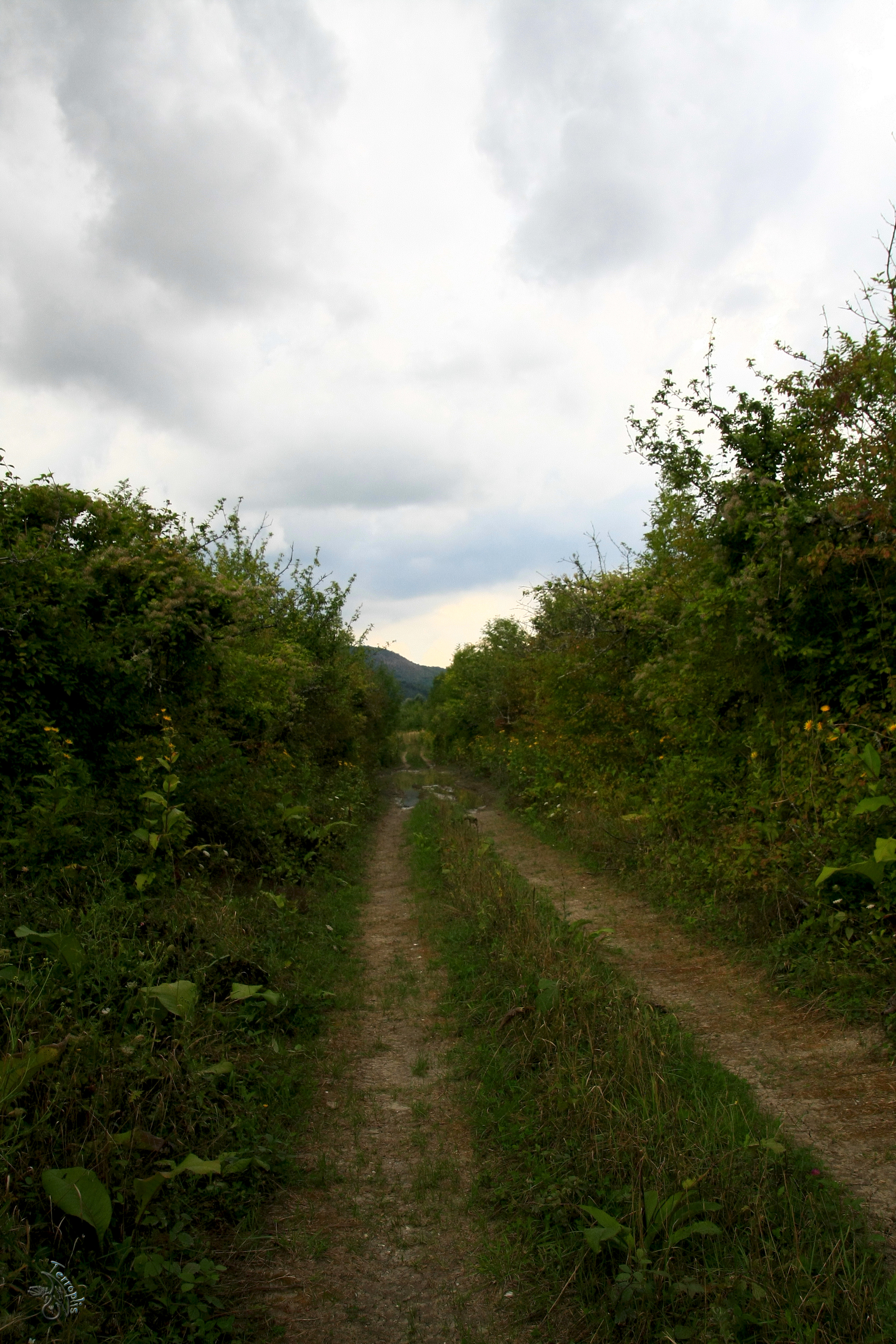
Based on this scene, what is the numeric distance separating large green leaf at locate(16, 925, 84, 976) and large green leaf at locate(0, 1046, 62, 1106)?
3.36ft

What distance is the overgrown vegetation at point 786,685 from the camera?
5.65 meters

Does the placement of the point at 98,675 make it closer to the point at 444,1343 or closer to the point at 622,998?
the point at 622,998

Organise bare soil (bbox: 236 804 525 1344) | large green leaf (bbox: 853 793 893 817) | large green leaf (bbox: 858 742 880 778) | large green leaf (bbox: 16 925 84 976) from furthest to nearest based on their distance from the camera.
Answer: large green leaf (bbox: 858 742 880 778) < large green leaf (bbox: 853 793 893 817) < large green leaf (bbox: 16 925 84 976) < bare soil (bbox: 236 804 525 1344)

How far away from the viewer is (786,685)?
722 cm

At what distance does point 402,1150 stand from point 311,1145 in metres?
0.49

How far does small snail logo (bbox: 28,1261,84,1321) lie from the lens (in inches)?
94.3

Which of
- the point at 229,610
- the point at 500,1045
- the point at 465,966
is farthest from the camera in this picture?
the point at 229,610

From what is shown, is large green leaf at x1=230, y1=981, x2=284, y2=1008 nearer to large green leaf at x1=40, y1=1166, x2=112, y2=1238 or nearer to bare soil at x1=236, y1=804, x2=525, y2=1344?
bare soil at x1=236, y1=804, x2=525, y2=1344

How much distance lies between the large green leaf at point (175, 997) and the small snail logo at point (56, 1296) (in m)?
1.71

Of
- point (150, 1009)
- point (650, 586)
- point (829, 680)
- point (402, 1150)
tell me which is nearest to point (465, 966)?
point (402, 1150)

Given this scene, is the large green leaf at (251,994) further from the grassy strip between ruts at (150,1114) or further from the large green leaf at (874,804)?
the large green leaf at (874,804)

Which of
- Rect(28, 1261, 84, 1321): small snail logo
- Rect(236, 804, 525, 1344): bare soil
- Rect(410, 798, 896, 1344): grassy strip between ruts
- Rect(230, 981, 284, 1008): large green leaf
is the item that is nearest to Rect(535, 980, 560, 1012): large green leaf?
Rect(410, 798, 896, 1344): grassy strip between ruts

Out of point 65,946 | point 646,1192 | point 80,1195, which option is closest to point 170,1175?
point 80,1195

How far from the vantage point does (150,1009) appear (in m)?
4.27
